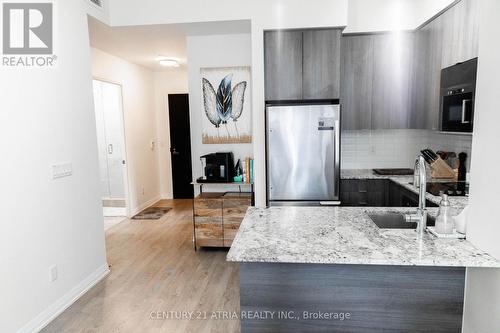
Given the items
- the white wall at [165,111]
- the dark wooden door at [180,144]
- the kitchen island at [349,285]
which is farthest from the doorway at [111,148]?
the kitchen island at [349,285]

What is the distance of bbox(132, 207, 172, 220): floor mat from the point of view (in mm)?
5168

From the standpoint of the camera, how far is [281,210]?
215cm

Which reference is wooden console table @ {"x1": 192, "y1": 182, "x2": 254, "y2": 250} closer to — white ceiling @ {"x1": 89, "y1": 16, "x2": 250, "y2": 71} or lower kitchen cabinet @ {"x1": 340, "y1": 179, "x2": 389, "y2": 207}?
lower kitchen cabinet @ {"x1": 340, "y1": 179, "x2": 389, "y2": 207}

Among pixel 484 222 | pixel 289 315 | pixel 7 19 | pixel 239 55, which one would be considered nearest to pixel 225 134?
pixel 239 55

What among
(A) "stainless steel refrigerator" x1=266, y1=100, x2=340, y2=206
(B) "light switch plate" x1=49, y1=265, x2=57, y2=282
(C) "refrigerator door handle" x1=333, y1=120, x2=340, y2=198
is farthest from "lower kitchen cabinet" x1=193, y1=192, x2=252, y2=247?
(B) "light switch plate" x1=49, y1=265, x2=57, y2=282

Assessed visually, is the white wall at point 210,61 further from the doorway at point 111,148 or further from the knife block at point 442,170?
the knife block at point 442,170

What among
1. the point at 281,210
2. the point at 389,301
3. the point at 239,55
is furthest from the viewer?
the point at 239,55

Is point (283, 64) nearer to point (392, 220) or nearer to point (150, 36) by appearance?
point (150, 36)

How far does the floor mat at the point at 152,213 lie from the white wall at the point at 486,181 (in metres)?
→ 4.49

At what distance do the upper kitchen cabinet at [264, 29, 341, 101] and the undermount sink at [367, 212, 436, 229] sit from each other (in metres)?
1.61

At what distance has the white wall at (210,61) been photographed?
3.80 metres

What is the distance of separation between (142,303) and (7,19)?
237 centimetres

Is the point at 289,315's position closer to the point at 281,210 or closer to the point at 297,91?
the point at 281,210

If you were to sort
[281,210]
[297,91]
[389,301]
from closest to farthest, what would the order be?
[389,301] → [281,210] → [297,91]
